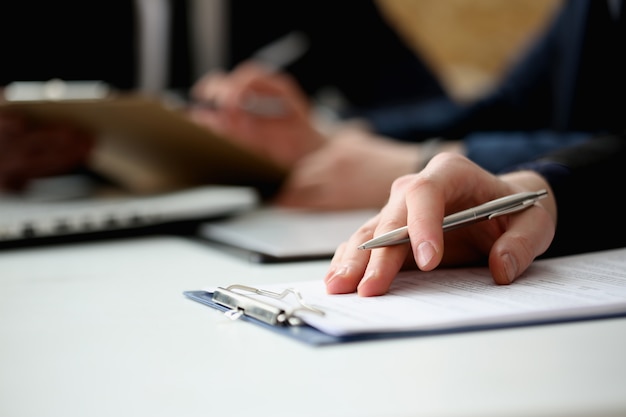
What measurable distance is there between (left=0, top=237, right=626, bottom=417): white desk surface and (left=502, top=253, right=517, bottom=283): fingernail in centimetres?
9

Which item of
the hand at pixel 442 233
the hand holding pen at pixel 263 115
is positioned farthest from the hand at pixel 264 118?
the hand at pixel 442 233

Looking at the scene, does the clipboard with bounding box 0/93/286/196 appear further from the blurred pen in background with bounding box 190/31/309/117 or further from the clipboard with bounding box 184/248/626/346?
the clipboard with bounding box 184/248/626/346

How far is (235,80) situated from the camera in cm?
131

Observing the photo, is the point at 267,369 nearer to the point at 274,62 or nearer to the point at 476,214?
the point at 476,214

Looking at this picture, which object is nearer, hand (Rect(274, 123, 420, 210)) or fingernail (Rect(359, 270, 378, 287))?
fingernail (Rect(359, 270, 378, 287))

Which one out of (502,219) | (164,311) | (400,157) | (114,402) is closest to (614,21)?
(400,157)

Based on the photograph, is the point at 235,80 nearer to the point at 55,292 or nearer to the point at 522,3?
the point at 55,292

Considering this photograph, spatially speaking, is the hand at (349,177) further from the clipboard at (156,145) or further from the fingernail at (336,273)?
the fingernail at (336,273)

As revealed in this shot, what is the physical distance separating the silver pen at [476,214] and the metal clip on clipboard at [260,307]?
2.8 inches

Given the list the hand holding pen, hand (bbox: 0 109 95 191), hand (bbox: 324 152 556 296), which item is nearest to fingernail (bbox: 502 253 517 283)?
hand (bbox: 324 152 556 296)

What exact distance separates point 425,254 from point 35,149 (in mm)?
937

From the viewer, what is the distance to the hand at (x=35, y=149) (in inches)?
48.5

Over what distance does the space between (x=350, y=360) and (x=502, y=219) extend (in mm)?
260

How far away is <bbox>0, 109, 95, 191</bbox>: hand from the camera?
1.23 metres
